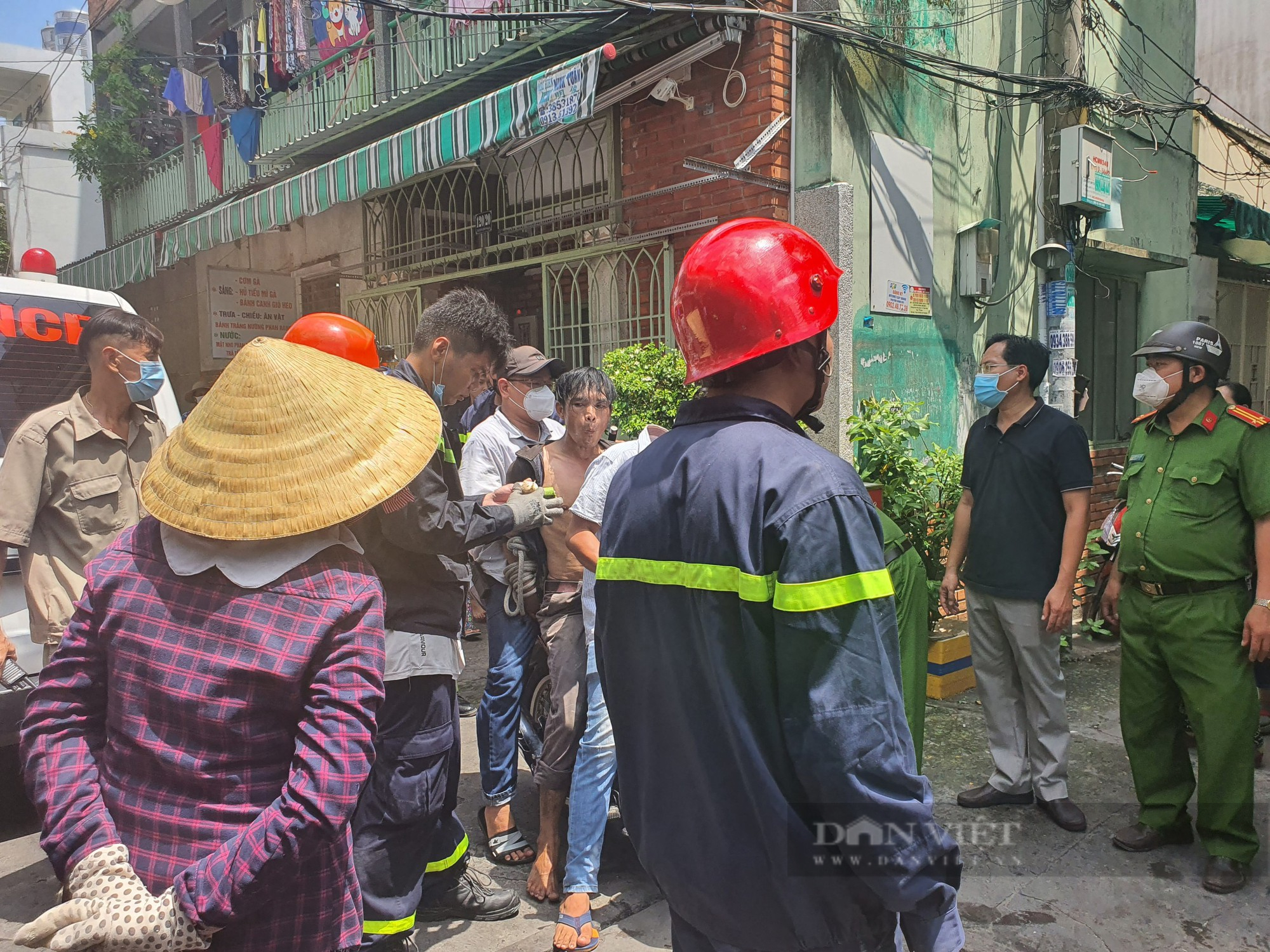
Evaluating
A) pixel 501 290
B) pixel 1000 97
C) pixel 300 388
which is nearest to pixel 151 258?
pixel 501 290

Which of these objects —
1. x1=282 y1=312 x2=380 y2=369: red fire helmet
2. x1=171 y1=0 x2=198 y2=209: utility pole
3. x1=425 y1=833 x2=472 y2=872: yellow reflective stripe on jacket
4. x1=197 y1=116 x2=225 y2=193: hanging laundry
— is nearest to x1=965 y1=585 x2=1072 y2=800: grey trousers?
x1=425 y1=833 x2=472 y2=872: yellow reflective stripe on jacket

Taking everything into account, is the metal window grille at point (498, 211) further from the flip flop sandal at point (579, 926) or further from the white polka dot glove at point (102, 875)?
the white polka dot glove at point (102, 875)

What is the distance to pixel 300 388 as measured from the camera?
62.4 inches

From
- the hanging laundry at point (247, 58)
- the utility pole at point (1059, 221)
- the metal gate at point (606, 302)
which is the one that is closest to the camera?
the utility pole at point (1059, 221)

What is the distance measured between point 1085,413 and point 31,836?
26.1 feet

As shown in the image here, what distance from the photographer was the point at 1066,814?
11.9 ft

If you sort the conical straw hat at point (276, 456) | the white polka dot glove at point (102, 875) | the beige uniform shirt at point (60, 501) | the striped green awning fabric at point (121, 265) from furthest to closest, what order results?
the striped green awning fabric at point (121, 265) < the beige uniform shirt at point (60, 501) < the conical straw hat at point (276, 456) < the white polka dot glove at point (102, 875)

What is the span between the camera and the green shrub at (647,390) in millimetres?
5248

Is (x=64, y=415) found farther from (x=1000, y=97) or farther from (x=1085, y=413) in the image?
(x=1085, y=413)

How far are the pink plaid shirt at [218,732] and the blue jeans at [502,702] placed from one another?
1.86 m

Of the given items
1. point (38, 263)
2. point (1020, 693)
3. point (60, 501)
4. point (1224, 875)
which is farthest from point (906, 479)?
point (38, 263)

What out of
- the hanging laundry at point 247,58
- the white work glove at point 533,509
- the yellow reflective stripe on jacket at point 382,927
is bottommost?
the yellow reflective stripe on jacket at point 382,927

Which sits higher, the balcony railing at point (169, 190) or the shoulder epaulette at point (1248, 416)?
the balcony railing at point (169, 190)

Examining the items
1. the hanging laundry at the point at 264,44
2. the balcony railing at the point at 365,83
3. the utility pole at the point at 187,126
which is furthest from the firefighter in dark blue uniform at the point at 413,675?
the utility pole at the point at 187,126
